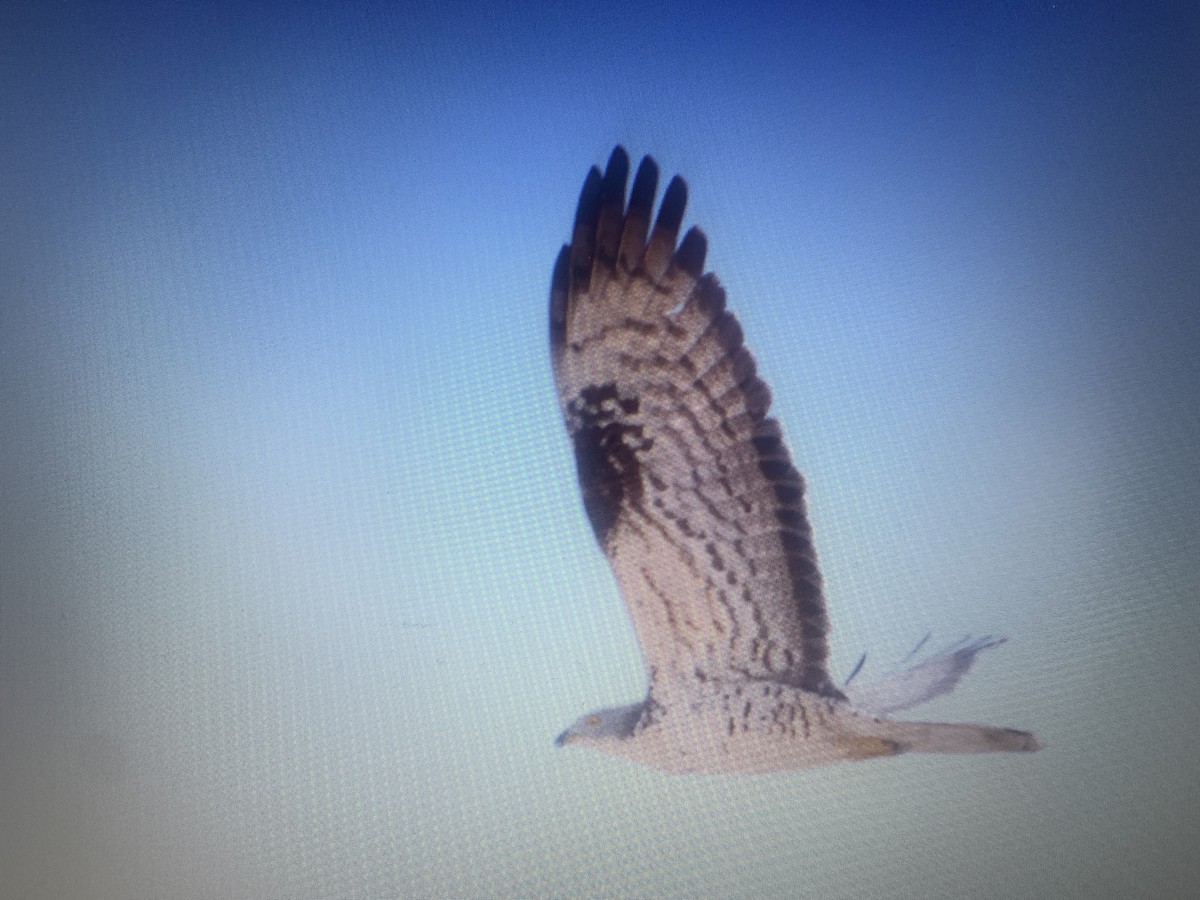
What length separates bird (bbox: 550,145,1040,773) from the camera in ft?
2.85

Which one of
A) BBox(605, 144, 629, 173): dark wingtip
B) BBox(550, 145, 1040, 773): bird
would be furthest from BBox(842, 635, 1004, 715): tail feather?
BBox(605, 144, 629, 173): dark wingtip

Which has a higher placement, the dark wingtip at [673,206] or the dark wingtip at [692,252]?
the dark wingtip at [673,206]

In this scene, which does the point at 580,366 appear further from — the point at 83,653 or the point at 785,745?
the point at 83,653

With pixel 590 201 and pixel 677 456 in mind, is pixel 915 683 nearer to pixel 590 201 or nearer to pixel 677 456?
pixel 677 456

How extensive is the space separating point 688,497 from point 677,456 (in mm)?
57

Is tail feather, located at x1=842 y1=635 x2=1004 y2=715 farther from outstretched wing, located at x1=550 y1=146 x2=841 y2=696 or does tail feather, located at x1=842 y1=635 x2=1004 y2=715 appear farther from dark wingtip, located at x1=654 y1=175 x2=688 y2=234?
dark wingtip, located at x1=654 y1=175 x2=688 y2=234

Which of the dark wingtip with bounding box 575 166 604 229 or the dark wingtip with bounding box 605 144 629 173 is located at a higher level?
the dark wingtip with bounding box 605 144 629 173

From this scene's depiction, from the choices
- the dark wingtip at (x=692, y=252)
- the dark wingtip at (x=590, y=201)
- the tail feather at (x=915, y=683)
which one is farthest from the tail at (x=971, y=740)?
the dark wingtip at (x=590, y=201)

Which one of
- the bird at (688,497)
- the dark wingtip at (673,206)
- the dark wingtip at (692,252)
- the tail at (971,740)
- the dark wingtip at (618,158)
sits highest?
the dark wingtip at (618,158)

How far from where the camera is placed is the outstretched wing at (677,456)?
0.88 m

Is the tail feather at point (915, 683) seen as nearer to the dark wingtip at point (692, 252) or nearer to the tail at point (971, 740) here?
the tail at point (971, 740)

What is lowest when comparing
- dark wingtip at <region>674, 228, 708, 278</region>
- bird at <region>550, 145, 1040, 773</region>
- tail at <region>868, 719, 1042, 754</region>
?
tail at <region>868, 719, 1042, 754</region>

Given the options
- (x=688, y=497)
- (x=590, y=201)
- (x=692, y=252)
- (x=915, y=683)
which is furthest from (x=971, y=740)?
(x=590, y=201)

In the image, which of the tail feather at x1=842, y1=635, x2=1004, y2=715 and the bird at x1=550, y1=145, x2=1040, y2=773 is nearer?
the tail feather at x1=842, y1=635, x2=1004, y2=715
